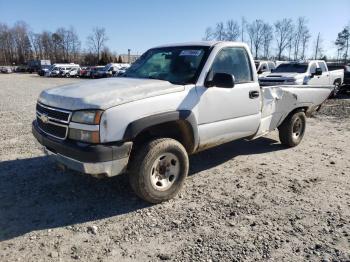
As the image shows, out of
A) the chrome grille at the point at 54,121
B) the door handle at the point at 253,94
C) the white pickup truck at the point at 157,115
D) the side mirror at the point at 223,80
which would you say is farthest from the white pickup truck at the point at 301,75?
the chrome grille at the point at 54,121

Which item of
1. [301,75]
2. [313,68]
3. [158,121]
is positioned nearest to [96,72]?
[313,68]

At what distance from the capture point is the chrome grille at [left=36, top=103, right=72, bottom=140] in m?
3.85

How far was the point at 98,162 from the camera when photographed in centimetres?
363

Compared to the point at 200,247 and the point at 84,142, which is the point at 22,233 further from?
the point at 200,247

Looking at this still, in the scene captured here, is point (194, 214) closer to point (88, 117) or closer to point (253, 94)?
point (88, 117)

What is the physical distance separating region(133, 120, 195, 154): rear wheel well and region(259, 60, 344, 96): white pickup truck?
9.78 meters

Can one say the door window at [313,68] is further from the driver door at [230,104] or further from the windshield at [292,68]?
the driver door at [230,104]

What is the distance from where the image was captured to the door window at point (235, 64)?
4.88 meters

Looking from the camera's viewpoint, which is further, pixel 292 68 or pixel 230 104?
pixel 292 68

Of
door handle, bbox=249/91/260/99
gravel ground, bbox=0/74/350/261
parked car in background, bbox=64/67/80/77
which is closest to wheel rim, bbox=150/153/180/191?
gravel ground, bbox=0/74/350/261

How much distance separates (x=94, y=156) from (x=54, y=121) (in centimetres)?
82

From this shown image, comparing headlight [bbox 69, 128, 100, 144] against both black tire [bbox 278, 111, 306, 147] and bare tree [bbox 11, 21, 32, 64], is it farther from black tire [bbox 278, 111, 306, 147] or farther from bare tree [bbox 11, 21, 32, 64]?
bare tree [bbox 11, 21, 32, 64]

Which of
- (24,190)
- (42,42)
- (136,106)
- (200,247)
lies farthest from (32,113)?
(42,42)

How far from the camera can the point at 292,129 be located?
22.5 feet
